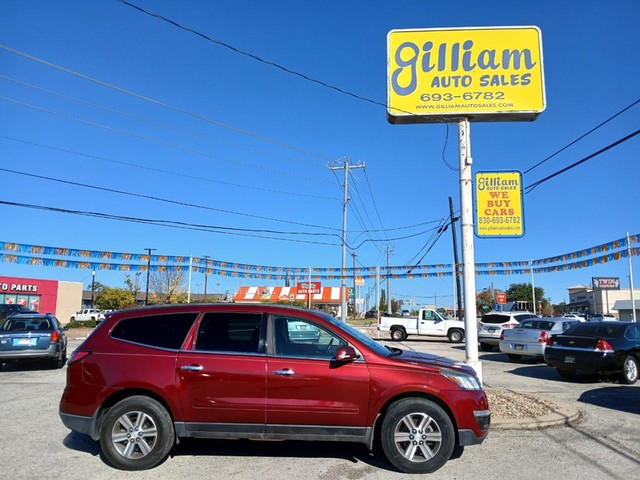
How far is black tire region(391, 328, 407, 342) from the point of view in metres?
29.6

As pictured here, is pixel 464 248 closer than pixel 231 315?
No

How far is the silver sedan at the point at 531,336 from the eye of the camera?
1538 centimetres

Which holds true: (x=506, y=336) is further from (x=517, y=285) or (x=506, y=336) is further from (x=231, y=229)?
(x=517, y=285)

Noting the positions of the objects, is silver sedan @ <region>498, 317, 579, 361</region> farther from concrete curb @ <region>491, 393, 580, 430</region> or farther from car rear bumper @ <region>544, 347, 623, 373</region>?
concrete curb @ <region>491, 393, 580, 430</region>

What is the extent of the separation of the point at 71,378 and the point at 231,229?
78.8 ft

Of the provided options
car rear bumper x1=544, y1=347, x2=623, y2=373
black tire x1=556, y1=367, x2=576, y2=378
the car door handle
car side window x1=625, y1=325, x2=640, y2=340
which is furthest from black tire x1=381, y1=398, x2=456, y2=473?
car side window x1=625, y1=325, x2=640, y2=340

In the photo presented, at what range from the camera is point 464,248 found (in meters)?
8.73

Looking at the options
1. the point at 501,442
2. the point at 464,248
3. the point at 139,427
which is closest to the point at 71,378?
the point at 139,427

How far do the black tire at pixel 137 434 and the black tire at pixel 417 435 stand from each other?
2381mm

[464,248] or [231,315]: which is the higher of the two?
[464,248]

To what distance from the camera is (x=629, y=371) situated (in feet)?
36.4

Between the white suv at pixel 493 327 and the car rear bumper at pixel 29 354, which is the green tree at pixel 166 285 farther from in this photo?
the car rear bumper at pixel 29 354

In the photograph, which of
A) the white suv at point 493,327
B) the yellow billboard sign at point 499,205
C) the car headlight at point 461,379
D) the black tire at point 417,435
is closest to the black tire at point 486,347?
the white suv at point 493,327

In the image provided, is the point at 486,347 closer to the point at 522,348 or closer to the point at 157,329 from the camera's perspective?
the point at 522,348
